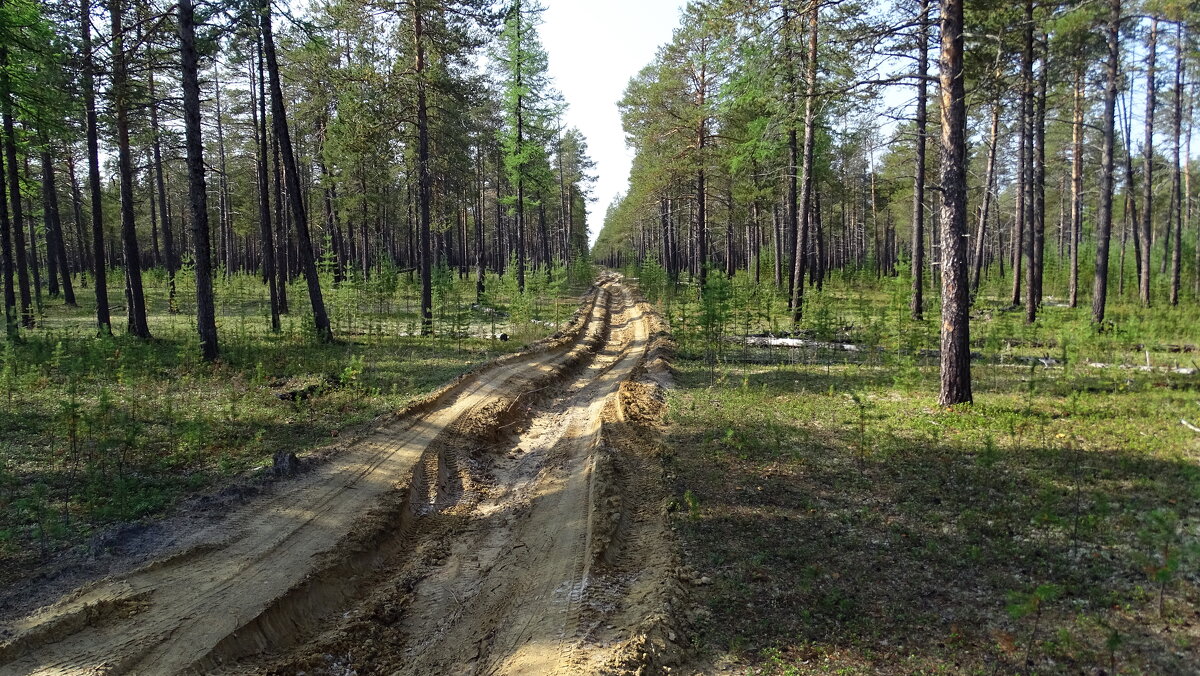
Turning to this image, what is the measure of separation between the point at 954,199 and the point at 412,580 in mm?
9368

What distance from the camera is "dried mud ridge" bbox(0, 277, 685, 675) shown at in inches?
170

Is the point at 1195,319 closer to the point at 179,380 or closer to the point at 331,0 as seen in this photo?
the point at 179,380

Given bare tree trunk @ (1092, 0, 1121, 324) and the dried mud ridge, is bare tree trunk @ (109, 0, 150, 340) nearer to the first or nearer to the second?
the dried mud ridge

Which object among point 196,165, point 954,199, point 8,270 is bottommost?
point 8,270

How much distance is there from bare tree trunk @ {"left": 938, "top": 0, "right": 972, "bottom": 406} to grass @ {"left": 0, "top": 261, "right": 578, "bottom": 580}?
33.1ft

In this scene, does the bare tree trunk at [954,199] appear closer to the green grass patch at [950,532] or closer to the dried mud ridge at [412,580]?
the green grass patch at [950,532]

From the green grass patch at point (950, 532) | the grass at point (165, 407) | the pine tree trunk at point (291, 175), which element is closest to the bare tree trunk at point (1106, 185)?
the green grass patch at point (950, 532)

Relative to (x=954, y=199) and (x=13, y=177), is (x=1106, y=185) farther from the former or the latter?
(x=13, y=177)

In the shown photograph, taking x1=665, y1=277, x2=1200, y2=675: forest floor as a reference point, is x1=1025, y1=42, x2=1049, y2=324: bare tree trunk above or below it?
above

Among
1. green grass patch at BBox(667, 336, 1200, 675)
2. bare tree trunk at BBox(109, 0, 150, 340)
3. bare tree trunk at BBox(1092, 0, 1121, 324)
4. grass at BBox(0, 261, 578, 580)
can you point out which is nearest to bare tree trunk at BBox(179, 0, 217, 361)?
grass at BBox(0, 261, 578, 580)

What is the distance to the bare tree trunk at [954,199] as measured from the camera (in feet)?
29.5

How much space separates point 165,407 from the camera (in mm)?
10414

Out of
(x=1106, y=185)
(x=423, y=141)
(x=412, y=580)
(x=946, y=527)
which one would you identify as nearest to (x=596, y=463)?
(x=412, y=580)

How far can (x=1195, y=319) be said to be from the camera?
A: 17875 millimetres
